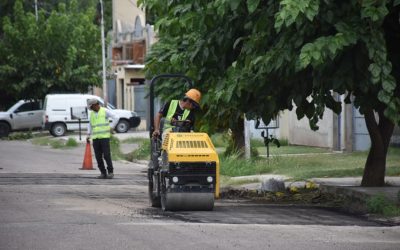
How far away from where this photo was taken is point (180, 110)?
1501cm

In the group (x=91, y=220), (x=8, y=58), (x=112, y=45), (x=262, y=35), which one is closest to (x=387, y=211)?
(x=262, y=35)

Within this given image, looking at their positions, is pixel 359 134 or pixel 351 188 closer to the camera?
pixel 351 188

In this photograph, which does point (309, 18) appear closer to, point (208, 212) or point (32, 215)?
A: point (208, 212)

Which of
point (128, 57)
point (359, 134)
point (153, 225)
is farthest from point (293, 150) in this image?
point (128, 57)

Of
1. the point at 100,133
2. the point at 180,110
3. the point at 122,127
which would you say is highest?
the point at 180,110

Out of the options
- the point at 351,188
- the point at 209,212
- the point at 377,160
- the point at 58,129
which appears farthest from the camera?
the point at 58,129

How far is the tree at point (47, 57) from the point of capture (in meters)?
52.2

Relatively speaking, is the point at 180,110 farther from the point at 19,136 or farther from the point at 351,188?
the point at 19,136

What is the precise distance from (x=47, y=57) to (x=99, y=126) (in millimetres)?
31479

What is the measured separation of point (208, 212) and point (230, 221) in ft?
3.58

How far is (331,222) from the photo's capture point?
13.6 m

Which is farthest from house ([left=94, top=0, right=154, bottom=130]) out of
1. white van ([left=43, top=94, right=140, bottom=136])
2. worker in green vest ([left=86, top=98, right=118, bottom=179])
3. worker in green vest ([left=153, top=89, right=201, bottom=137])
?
worker in green vest ([left=153, top=89, right=201, bottom=137])

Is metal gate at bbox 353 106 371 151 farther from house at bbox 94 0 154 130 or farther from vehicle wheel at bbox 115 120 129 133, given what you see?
house at bbox 94 0 154 130

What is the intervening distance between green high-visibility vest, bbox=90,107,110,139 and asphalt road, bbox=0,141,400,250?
299cm
